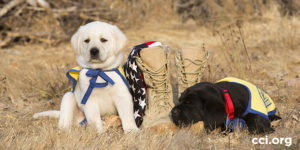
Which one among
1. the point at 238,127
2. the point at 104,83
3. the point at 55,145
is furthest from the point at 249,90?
the point at 55,145

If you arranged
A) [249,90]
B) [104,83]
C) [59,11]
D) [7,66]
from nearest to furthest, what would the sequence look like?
1. [249,90]
2. [104,83]
3. [7,66]
4. [59,11]

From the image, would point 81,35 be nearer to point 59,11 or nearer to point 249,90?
point 249,90

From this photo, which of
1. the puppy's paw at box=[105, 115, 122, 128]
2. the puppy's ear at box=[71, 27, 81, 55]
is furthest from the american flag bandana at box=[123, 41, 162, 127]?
the puppy's ear at box=[71, 27, 81, 55]

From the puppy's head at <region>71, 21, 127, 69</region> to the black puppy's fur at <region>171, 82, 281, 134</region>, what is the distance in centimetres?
89

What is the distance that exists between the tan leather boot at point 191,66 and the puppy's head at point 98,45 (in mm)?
612

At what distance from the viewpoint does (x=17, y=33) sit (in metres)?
6.79

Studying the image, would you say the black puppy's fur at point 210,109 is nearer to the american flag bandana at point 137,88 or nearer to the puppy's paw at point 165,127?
the puppy's paw at point 165,127

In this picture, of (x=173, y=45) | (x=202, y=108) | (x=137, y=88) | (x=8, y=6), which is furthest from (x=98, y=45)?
(x=8, y=6)

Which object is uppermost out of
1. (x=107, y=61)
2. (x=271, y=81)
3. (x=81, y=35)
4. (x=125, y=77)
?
(x=81, y=35)

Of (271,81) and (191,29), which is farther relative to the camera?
(191,29)

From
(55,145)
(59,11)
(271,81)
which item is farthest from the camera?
(59,11)

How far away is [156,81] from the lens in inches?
119

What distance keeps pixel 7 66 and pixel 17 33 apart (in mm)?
2086

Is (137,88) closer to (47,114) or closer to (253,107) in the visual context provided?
(47,114)
